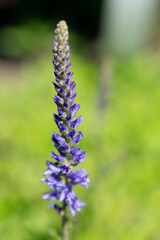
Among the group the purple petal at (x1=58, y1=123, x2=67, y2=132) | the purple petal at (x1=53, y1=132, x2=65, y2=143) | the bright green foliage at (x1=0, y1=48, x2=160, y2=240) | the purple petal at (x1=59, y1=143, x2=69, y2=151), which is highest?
the bright green foliage at (x1=0, y1=48, x2=160, y2=240)

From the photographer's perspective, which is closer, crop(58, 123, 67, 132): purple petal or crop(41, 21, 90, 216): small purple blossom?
crop(41, 21, 90, 216): small purple blossom

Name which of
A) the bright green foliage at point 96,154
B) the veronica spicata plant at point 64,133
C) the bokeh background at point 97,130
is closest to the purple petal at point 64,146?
the veronica spicata plant at point 64,133

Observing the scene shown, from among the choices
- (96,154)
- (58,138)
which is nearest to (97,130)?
(96,154)

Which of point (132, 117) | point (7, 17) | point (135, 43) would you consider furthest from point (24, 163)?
point (7, 17)

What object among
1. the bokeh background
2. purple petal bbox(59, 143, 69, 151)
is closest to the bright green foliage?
the bokeh background

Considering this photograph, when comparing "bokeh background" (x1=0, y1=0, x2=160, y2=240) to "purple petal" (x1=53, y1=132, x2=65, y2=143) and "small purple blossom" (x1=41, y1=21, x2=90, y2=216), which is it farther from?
"purple petal" (x1=53, y1=132, x2=65, y2=143)

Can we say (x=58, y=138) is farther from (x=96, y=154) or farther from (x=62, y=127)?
(x=96, y=154)

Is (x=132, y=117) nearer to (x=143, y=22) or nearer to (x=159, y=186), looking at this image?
(x=159, y=186)
